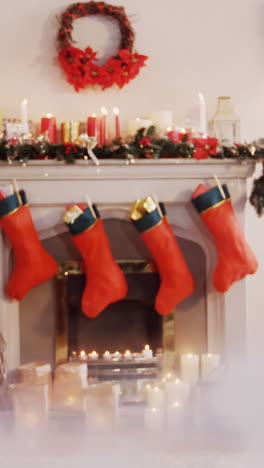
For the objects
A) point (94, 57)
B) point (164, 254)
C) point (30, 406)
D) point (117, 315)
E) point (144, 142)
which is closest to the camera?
point (30, 406)

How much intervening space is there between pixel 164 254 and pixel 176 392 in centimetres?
95

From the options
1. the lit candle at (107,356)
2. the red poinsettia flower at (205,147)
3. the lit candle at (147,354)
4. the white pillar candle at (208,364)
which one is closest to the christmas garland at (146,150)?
the red poinsettia flower at (205,147)

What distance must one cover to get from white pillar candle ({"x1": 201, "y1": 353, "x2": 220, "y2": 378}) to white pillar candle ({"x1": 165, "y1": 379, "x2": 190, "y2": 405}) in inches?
31.2

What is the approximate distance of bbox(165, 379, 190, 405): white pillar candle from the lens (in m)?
2.95

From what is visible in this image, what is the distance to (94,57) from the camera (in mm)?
3840

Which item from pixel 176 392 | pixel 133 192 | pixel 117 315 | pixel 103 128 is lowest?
pixel 176 392

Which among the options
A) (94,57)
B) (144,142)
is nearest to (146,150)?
(144,142)

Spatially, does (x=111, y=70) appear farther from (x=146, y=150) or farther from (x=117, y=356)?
(x=117, y=356)

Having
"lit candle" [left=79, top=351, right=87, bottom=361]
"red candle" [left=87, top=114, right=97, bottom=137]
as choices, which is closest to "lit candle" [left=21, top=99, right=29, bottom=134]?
"red candle" [left=87, top=114, right=97, bottom=137]

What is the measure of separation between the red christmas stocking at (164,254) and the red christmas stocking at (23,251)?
1.74 feet

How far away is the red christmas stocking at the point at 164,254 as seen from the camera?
145 inches

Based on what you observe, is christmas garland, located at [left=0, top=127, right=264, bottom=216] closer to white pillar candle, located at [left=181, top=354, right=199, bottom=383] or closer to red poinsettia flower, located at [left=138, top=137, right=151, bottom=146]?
red poinsettia flower, located at [left=138, top=137, right=151, bottom=146]

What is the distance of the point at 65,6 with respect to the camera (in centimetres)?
386

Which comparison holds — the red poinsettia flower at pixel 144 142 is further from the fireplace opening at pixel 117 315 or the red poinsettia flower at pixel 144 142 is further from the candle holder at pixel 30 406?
the candle holder at pixel 30 406
